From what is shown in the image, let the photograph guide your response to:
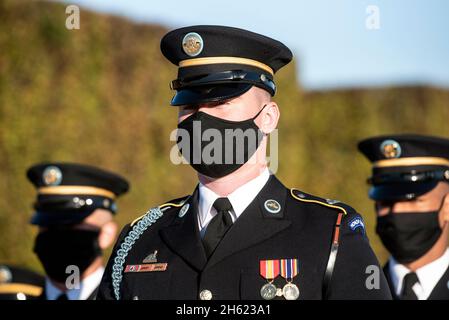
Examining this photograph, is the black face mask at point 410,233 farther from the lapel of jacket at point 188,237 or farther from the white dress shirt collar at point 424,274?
the lapel of jacket at point 188,237

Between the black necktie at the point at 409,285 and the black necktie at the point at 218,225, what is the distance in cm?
271

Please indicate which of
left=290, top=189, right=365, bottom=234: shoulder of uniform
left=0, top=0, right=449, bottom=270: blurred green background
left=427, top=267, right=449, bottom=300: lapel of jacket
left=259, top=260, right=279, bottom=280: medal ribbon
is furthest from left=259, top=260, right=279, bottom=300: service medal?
left=0, top=0, right=449, bottom=270: blurred green background

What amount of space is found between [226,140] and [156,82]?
323 inches

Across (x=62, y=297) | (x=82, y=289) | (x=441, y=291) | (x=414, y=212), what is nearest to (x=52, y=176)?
(x=82, y=289)

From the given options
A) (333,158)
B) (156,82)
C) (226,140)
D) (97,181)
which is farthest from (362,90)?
(226,140)

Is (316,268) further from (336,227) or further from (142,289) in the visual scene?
(142,289)

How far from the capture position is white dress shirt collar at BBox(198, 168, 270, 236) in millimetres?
3918

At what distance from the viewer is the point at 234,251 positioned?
150 inches

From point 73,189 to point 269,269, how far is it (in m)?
3.89

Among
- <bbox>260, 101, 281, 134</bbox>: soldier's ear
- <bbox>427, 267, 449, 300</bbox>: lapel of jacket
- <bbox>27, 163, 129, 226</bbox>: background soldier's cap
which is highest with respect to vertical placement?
<bbox>260, 101, 281, 134</bbox>: soldier's ear

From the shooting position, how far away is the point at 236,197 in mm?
3920

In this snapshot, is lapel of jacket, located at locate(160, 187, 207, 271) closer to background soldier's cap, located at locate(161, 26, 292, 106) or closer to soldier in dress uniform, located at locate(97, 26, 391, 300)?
soldier in dress uniform, located at locate(97, 26, 391, 300)

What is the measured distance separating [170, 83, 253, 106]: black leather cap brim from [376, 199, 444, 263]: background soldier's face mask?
2.87 metres

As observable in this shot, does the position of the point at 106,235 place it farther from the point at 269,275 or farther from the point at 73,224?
the point at 269,275
